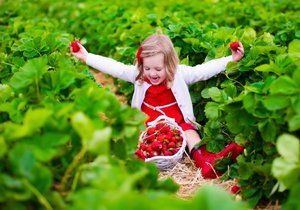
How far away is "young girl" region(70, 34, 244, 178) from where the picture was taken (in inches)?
165

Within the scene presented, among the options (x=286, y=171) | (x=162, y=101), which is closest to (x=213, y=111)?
(x=162, y=101)

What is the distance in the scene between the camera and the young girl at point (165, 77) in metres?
4.19

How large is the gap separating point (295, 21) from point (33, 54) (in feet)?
9.63

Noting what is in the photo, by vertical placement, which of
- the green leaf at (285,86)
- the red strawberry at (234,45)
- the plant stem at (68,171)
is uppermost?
the green leaf at (285,86)

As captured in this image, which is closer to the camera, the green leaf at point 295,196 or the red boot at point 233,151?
the green leaf at point 295,196

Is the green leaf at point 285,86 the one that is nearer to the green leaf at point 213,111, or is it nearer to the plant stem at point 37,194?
the green leaf at point 213,111

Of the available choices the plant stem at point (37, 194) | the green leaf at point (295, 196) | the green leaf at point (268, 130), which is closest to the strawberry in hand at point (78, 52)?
the green leaf at point (268, 130)

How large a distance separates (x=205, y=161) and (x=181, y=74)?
0.74 m

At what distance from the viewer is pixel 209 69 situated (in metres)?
4.26

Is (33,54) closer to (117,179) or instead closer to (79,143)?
(79,143)

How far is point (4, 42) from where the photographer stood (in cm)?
512

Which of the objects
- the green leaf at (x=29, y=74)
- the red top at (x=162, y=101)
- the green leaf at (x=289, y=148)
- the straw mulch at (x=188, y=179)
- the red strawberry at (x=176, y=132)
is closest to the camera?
the green leaf at (x=289, y=148)

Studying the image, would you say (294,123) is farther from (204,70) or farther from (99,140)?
(204,70)

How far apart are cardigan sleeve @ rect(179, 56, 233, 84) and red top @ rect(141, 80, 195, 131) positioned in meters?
0.18
